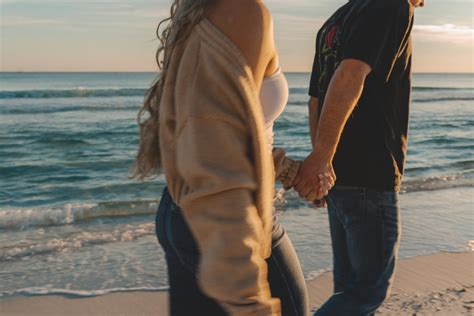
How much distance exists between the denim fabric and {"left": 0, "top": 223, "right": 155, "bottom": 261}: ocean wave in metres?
3.89

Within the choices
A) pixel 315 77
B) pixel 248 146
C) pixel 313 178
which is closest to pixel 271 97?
pixel 248 146

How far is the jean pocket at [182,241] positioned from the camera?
1658 mm

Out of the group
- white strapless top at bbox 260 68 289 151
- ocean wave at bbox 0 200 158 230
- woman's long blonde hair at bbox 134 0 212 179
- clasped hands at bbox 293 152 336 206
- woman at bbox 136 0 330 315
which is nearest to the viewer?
woman at bbox 136 0 330 315

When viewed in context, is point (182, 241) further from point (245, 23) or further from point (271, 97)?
point (245, 23)

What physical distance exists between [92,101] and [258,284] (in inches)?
949

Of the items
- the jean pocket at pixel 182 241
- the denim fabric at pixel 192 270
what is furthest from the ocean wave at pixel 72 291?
the jean pocket at pixel 182 241

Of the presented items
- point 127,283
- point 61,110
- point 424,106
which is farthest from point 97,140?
point 424,106

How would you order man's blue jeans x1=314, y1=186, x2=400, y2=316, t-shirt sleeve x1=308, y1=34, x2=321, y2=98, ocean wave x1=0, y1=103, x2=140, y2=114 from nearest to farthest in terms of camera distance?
man's blue jeans x1=314, y1=186, x2=400, y2=316 < t-shirt sleeve x1=308, y1=34, x2=321, y2=98 < ocean wave x1=0, y1=103, x2=140, y2=114

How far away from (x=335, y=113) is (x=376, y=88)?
0.78 feet

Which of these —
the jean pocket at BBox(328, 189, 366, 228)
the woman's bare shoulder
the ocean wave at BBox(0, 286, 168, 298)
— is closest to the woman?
the woman's bare shoulder

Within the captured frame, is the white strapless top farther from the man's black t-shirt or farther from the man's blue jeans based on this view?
the man's blue jeans

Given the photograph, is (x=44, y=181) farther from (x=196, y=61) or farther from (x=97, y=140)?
(x=196, y=61)

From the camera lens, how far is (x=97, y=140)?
13.9 m

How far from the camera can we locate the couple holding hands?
4.98ft
